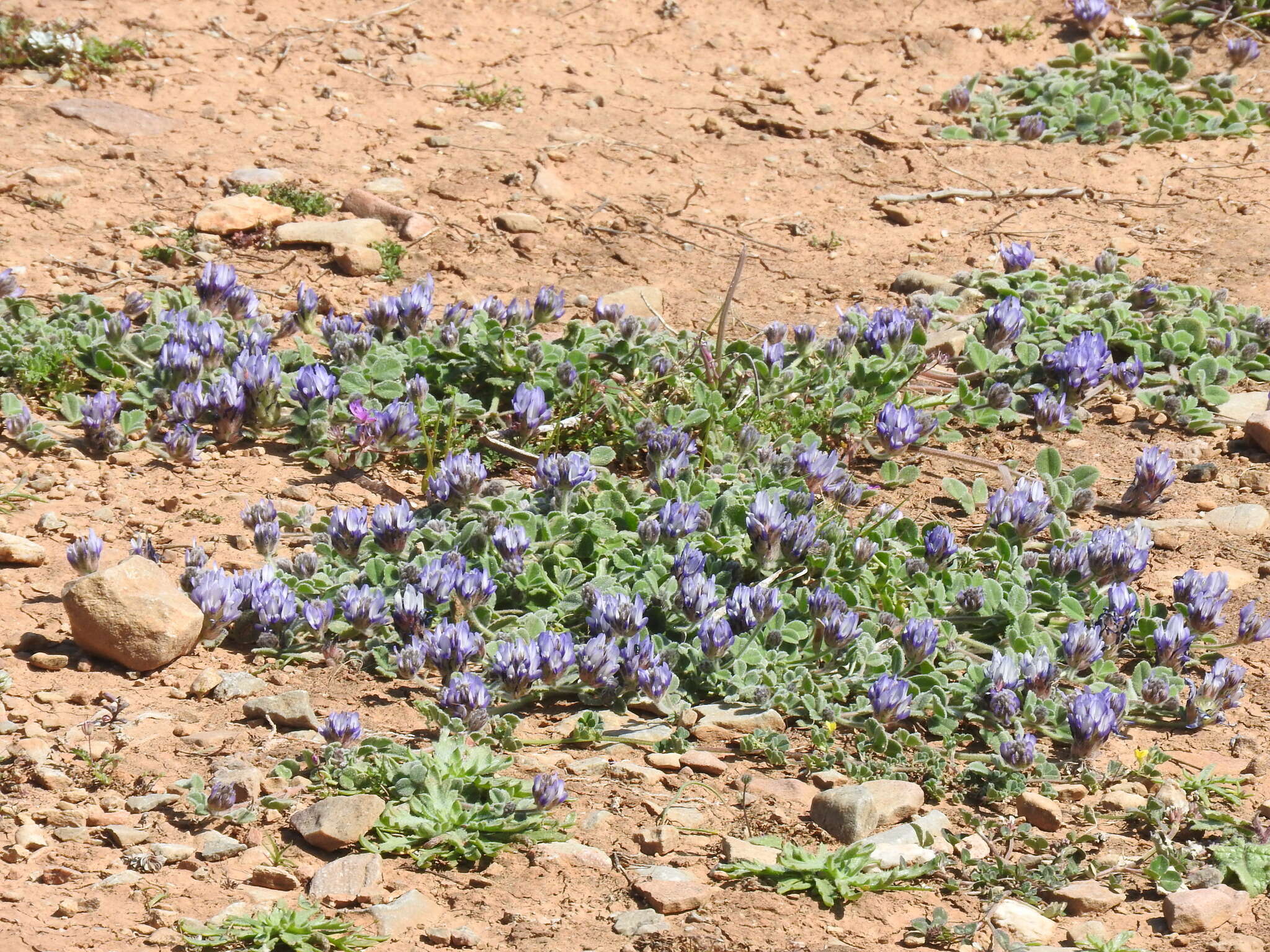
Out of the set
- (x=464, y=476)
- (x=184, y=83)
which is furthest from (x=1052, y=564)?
(x=184, y=83)

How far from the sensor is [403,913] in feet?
9.55

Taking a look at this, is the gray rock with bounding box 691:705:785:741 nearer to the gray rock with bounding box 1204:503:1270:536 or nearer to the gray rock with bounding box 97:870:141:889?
the gray rock with bounding box 97:870:141:889

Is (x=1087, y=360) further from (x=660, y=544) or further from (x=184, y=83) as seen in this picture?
(x=184, y=83)

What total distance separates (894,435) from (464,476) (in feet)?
5.18

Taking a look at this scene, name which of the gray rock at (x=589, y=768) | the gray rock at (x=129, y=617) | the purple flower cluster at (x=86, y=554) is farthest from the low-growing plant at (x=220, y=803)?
the purple flower cluster at (x=86, y=554)

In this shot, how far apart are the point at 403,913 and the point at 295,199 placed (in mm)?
4521

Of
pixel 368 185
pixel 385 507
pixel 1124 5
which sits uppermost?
pixel 1124 5

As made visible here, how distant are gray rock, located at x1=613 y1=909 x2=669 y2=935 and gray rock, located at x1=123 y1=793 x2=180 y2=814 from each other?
3.47 ft

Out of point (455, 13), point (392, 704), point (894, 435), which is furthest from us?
point (455, 13)

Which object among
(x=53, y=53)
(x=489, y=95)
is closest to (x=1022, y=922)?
(x=489, y=95)

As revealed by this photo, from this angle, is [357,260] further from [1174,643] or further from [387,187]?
[1174,643]

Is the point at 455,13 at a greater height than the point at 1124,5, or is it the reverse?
the point at 1124,5

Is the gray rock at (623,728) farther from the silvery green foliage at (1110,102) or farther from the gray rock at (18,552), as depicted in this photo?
the silvery green foliage at (1110,102)

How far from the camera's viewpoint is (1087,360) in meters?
5.42
